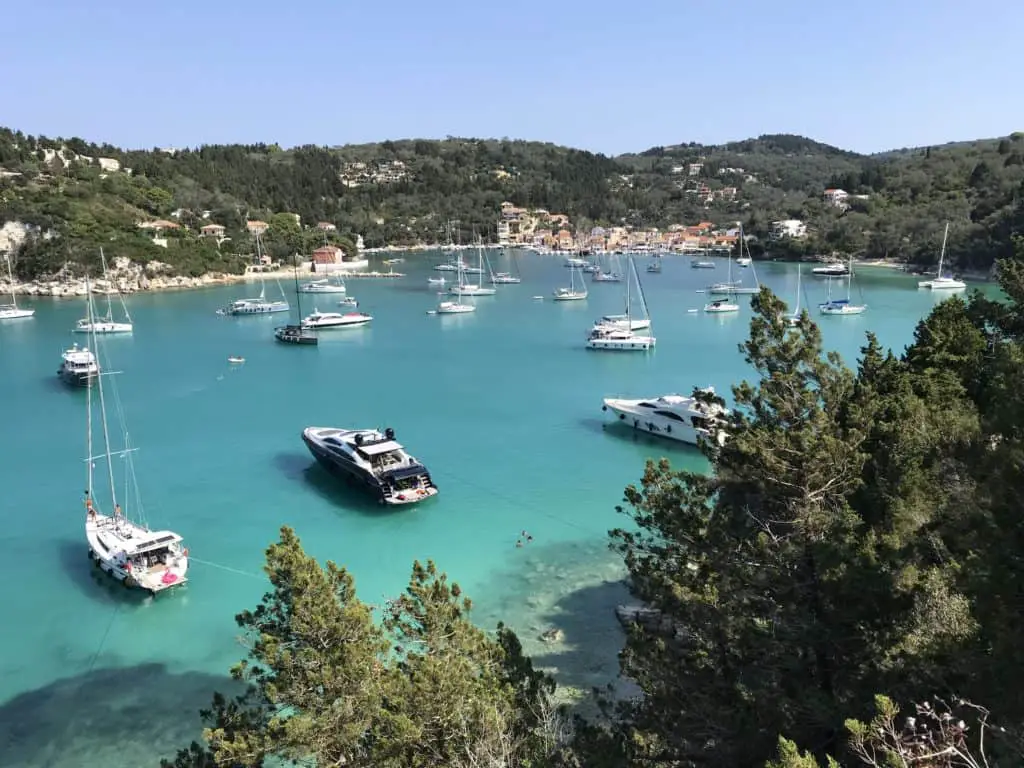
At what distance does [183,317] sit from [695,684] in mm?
67435

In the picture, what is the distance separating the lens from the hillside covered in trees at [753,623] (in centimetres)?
714

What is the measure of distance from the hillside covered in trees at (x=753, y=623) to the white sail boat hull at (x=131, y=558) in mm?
9767

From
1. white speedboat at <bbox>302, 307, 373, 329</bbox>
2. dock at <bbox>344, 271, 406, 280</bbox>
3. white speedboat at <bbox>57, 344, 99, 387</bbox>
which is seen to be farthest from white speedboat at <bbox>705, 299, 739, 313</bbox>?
dock at <bbox>344, 271, 406, 280</bbox>

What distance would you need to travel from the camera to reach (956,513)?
9.16 m

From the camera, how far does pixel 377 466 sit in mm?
23266

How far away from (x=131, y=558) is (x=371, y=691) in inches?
484

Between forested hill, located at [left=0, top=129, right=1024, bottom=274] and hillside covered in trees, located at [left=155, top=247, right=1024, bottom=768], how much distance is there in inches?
3426

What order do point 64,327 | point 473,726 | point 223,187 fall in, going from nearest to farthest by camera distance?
point 473,726, point 64,327, point 223,187

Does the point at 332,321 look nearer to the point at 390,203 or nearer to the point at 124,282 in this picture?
the point at 124,282

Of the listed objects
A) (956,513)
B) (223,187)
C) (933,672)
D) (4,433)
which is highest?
(223,187)

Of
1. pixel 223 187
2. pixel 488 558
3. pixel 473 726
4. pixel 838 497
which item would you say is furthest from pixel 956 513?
pixel 223 187

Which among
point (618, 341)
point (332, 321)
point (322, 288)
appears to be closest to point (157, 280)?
point (322, 288)

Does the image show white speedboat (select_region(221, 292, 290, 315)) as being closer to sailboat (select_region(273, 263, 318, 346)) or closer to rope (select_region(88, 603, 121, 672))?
sailboat (select_region(273, 263, 318, 346))

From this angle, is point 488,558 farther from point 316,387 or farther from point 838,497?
point 316,387
